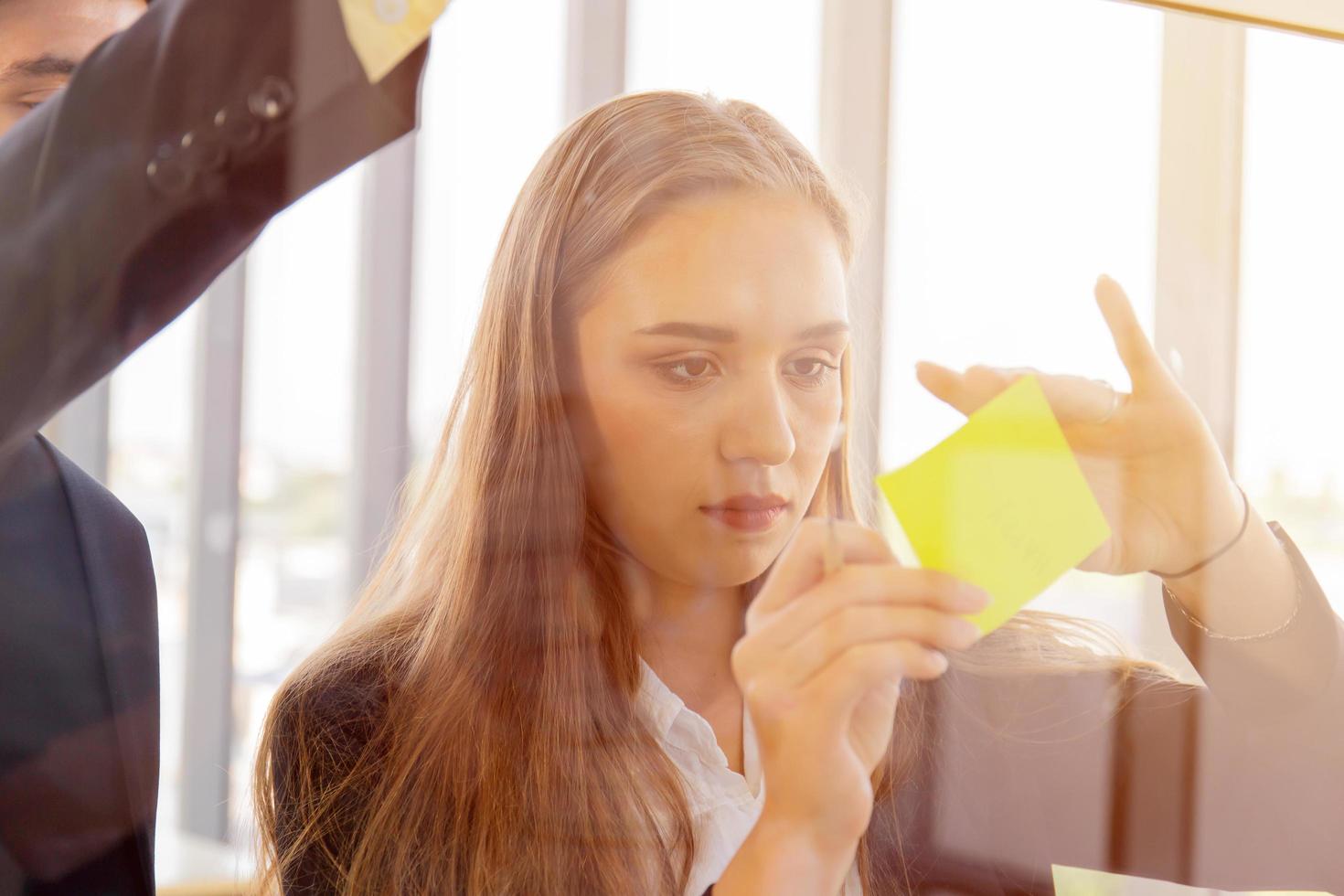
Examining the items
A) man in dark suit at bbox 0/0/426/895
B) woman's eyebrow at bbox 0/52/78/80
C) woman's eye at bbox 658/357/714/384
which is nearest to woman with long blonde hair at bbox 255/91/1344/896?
woman's eye at bbox 658/357/714/384

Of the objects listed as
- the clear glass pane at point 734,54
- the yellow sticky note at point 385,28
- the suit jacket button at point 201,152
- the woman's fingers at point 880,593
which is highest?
the clear glass pane at point 734,54

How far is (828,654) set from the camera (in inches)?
21.5

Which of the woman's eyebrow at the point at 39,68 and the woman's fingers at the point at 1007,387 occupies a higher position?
the woman's eyebrow at the point at 39,68

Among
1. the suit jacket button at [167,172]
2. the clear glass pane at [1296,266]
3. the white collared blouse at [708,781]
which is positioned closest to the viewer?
the suit jacket button at [167,172]

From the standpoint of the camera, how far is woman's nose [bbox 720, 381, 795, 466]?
22.4 inches

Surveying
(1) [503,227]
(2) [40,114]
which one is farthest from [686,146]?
(2) [40,114]

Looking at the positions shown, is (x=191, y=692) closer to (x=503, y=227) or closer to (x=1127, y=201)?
(x=503, y=227)

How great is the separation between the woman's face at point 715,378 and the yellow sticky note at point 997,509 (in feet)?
0.24

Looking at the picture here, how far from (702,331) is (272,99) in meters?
0.27

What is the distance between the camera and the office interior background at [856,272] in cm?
60

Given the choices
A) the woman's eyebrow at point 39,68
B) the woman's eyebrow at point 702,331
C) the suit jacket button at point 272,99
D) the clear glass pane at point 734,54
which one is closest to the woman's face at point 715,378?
the woman's eyebrow at point 702,331

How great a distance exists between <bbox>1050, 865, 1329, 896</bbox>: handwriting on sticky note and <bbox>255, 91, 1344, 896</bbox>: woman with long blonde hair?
0.05 feet

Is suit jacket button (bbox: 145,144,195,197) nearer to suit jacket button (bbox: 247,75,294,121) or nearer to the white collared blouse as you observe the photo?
suit jacket button (bbox: 247,75,294,121)

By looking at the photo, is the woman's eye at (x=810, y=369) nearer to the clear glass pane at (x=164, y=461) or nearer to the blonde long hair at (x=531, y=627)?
the blonde long hair at (x=531, y=627)
